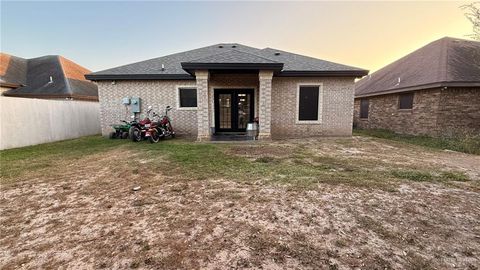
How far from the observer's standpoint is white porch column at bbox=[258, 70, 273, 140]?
783 cm

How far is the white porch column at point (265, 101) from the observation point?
783 centimetres

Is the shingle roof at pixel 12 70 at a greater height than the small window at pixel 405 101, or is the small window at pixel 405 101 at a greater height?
the shingle roof at pixel 12 70

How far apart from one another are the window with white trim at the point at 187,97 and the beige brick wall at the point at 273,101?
19 centimetres

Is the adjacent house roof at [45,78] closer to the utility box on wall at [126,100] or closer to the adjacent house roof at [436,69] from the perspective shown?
the utility box on wall at [126,100]

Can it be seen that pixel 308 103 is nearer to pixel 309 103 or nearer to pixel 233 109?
pixel 309 103

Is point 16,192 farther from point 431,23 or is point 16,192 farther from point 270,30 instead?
point 431,23

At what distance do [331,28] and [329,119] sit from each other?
6269mm

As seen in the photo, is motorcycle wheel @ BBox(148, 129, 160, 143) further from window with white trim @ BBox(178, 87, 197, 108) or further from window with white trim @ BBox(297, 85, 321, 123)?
window with white trim @ BBox(297, 85, 321, 123)

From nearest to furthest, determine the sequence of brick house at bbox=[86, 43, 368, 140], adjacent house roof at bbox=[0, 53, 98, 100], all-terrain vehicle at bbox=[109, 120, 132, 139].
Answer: all-terrain vehicle at bbox=[109, 120, 132, 139], brick house at bbox=[86, 43, 368, 140], adjacent house roof at bbox=[0, 53, 98, 100]

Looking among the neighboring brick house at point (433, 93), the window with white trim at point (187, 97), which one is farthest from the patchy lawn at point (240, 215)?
the neighboring brick house at point (433, 93)

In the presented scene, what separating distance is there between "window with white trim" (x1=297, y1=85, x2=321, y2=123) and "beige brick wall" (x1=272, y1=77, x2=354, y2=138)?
0.56ft

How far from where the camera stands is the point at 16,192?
11.5 feet

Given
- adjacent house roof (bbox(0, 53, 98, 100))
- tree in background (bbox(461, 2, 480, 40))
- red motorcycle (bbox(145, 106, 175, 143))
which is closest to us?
red motorcycle (bbox(145, 106, 175, 143))

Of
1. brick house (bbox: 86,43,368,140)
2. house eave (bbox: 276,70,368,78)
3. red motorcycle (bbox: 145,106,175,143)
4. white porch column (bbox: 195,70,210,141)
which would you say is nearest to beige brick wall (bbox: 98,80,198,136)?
brick house (bbox: 86,43,368,140)
